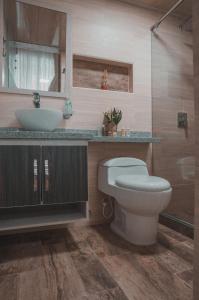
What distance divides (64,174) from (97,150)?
1.99 feet

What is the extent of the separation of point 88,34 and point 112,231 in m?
1.75

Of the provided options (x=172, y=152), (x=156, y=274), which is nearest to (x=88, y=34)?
(x=172, y=152)

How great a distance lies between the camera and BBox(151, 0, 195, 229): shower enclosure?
186 cm

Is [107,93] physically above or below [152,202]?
above

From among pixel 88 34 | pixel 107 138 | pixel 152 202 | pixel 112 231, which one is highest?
pixel 88 34

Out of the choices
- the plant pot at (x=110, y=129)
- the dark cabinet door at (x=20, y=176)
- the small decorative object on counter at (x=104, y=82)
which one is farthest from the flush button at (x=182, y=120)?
the dark cabinet door at (x=20, y=176)

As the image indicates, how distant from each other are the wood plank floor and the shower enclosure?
49 centimetres

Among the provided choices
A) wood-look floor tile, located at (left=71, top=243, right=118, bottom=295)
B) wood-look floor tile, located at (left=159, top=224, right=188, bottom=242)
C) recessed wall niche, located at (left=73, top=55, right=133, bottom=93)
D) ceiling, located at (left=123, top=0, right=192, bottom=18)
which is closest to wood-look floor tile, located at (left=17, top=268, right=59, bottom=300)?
wood-look floor tile, located at (left=71, top=243, right=118, bottom=295)

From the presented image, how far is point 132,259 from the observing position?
1.23 meters

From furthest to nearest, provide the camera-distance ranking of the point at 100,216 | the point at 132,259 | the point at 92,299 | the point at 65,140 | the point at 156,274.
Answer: the point at 100,216 < the point at 65,140 < the point at 132,259 < the point at 156,274 < the point at 92,299

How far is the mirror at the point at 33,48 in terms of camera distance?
167cm

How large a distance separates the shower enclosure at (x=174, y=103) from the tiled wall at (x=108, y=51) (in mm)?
101

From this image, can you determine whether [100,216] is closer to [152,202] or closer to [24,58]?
[152,202]

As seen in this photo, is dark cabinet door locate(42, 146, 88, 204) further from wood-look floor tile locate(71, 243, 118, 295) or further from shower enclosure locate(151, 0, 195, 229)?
shower enclosure locate(151, 0, 195, 229)
